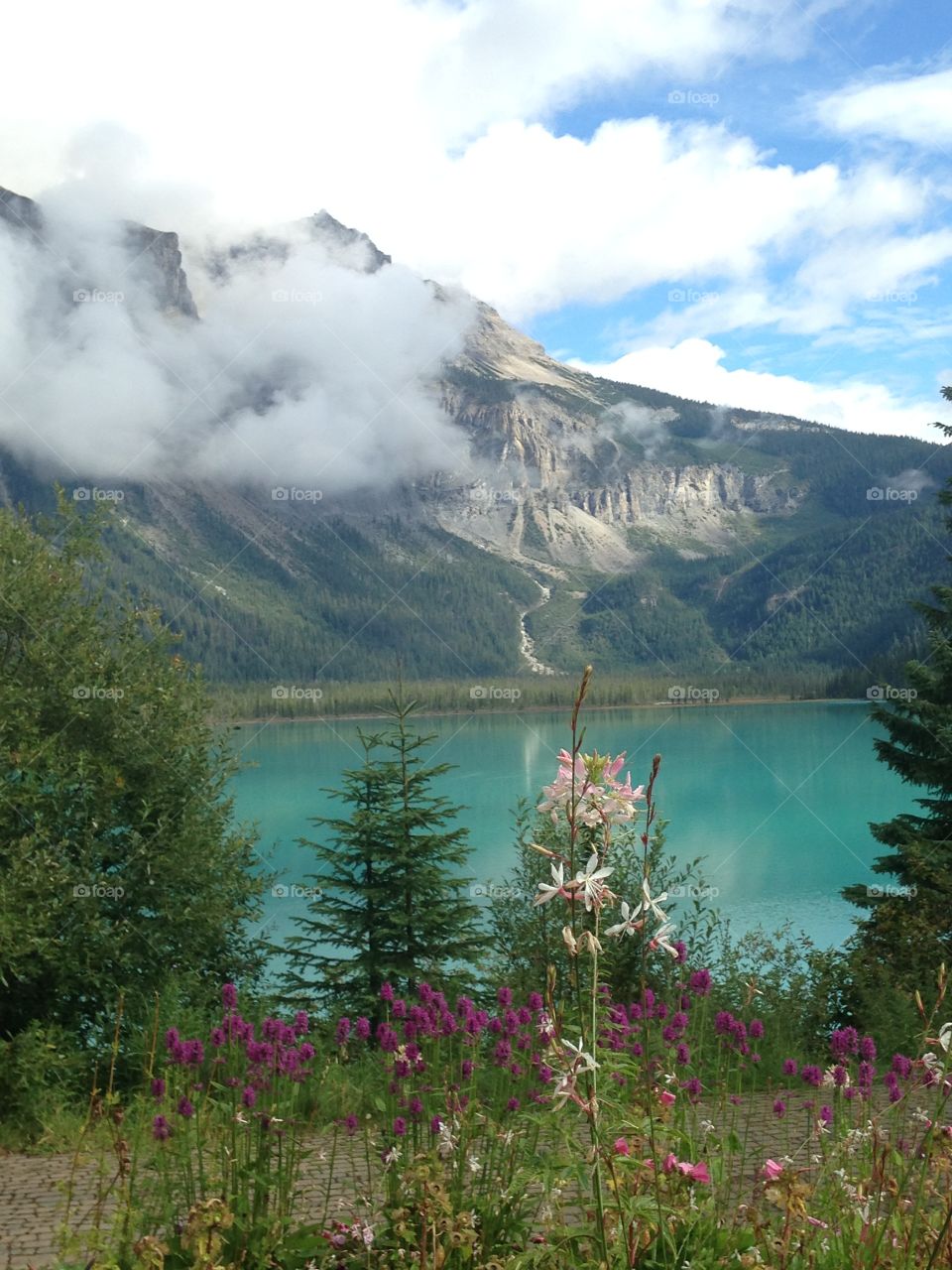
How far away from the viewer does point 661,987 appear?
11.6 metres

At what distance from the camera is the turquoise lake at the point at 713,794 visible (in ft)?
116

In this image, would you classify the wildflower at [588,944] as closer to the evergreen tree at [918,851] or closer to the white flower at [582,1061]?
the white flower at [582,1061]

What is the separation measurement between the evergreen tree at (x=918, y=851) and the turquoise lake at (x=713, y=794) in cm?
160

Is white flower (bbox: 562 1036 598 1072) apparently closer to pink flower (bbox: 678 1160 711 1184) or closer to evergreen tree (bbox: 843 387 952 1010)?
pink flower (bbox: 678 1160 711 1184)

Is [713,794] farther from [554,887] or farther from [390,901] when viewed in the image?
[554,887]

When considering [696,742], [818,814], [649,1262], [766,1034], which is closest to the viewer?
[649,1262]

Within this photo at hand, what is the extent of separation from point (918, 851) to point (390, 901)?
673 centimetres

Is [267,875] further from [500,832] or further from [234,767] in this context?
[500,832]

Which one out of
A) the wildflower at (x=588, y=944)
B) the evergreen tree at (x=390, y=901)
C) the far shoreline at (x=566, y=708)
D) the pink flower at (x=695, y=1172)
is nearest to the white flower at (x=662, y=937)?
the wildflower at (x=588, y=944)

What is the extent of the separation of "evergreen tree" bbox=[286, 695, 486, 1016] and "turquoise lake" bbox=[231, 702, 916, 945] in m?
1.17

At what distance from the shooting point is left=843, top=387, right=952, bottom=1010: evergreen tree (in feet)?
39.9

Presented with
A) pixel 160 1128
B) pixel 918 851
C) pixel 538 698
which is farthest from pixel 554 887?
pixel 538 698

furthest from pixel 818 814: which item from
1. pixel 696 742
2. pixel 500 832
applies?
pixel 696 742

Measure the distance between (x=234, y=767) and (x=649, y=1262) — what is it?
1075 cm
